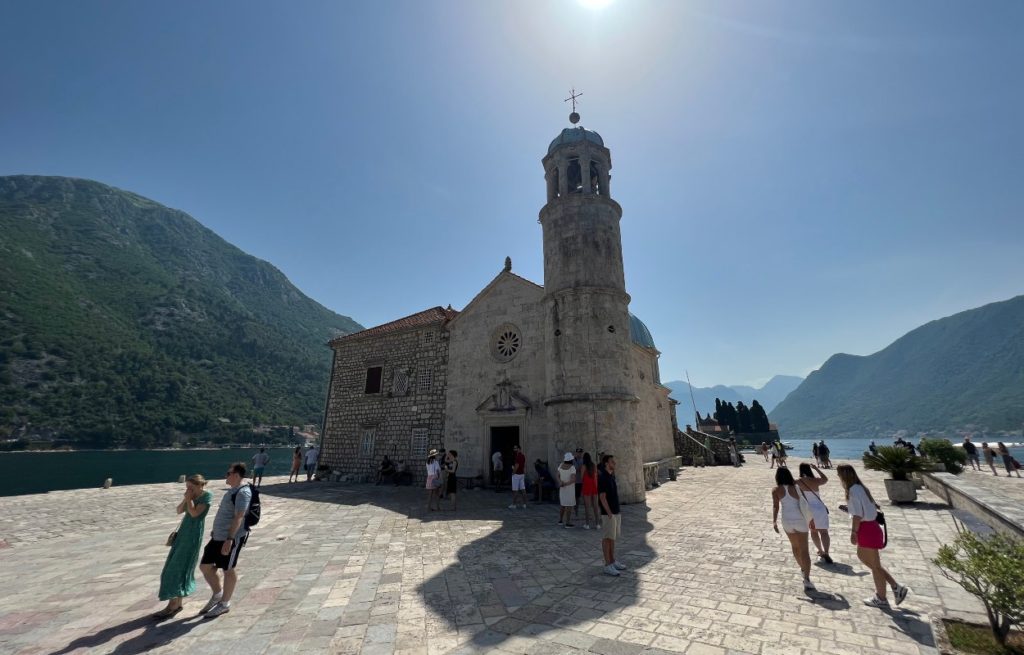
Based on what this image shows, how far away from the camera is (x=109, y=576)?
6.36m

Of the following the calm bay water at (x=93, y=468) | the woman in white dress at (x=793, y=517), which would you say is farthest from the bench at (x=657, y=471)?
the calm bay water at (x=93, y=468)

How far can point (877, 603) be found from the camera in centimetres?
444

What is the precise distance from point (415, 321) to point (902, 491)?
1890 cm

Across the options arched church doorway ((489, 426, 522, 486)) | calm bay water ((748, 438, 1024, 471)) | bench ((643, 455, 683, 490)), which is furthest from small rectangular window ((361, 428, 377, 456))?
calm bay water ((748, 438, 1024, 471))

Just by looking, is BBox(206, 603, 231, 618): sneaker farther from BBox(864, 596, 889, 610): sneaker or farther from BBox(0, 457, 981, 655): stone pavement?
BBox(864, 596, 889, 610): sneaker

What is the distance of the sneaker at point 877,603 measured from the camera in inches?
174

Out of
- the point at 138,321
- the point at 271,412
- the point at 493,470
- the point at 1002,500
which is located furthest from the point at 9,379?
the point at 1002,500

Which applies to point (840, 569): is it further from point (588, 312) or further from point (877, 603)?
point (588, 312)

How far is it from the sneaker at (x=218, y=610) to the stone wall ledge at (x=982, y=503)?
10.3m

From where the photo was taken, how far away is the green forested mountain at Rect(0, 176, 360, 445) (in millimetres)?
71000

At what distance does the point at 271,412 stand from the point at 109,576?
98.3 m

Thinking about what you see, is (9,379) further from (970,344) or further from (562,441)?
(970,344)

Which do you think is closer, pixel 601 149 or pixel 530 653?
pixel 530 653

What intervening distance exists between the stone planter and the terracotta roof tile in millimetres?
16377
